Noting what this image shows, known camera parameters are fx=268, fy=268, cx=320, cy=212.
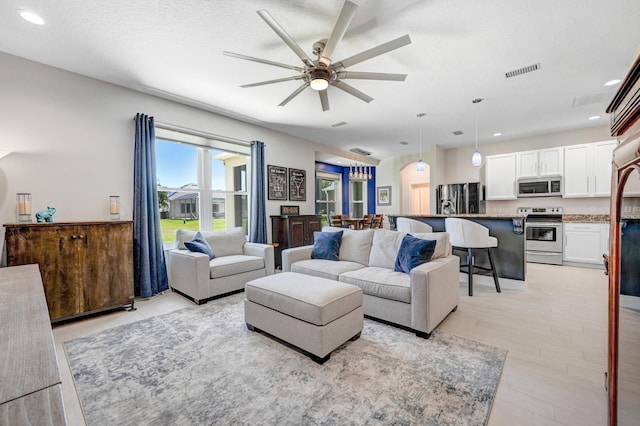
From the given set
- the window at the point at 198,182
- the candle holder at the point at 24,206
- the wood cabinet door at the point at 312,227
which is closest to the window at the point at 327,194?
the wood cabinet door at the point at 312,227

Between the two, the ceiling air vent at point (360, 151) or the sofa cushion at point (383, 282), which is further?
the ceiling air vent at point (360, 151)

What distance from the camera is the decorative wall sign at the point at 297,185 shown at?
5755mm

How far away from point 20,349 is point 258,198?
4279 mm

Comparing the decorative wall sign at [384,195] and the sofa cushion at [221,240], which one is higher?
the decorative wall sign at [384,195]

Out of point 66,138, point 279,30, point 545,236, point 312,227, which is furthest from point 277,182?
point 545,236

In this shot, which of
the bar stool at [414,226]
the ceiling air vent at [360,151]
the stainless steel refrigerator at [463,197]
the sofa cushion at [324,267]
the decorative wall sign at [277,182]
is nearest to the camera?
the sofa cushion at [324,267]

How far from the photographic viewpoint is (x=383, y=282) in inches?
101

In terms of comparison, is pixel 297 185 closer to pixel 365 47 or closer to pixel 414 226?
pixel 414 226

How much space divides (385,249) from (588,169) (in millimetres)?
5063

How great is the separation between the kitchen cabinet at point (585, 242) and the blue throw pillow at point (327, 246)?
4781 millimetres

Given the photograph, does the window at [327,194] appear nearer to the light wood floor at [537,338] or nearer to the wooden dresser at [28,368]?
the light wood floor at [537,338]

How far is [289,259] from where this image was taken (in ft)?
11.2

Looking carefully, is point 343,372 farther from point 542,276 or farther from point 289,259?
point 542,276

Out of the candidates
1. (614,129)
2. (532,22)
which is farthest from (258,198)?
(614,129)
